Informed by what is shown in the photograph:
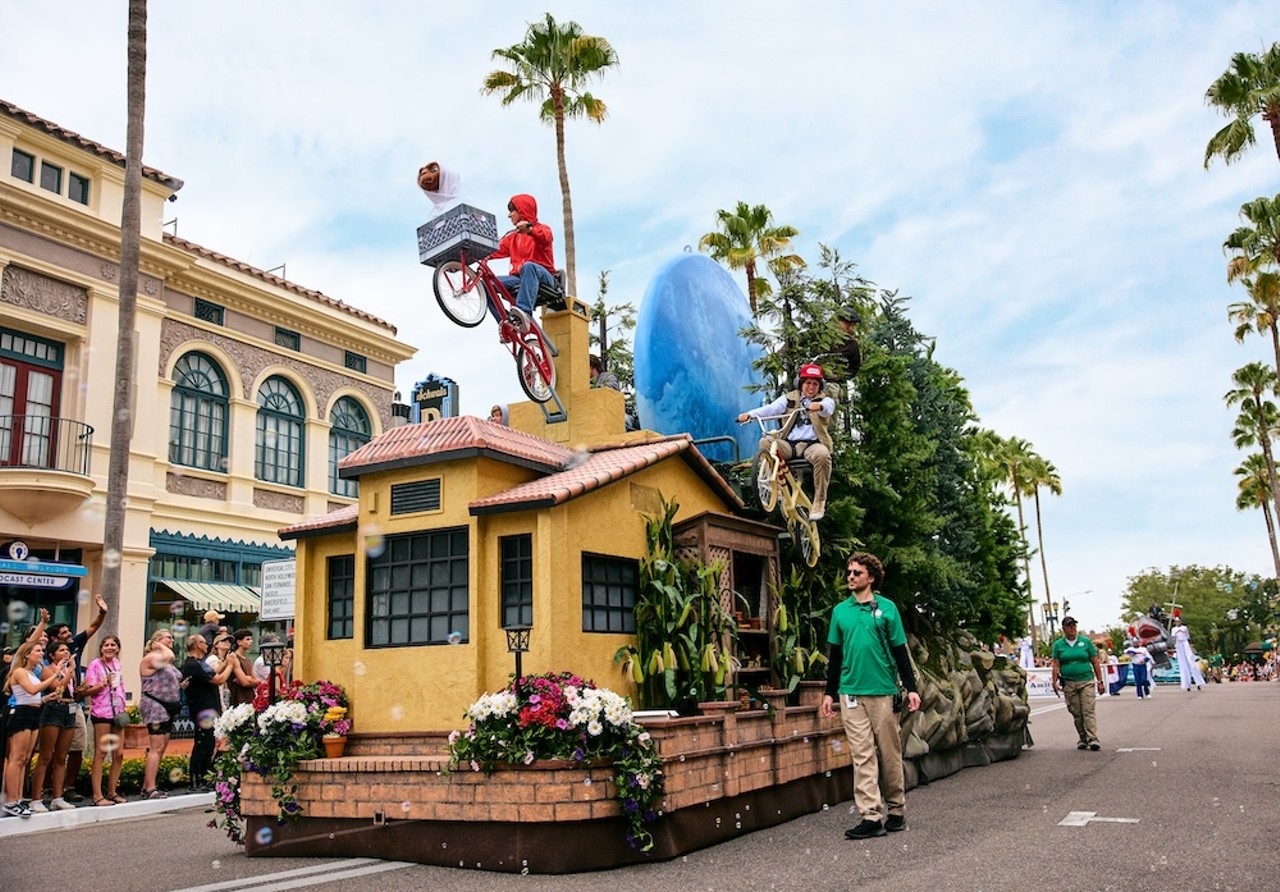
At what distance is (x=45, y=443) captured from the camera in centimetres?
2094

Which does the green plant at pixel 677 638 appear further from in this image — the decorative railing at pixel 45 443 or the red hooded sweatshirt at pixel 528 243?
the decorative railing at pixel 45 443

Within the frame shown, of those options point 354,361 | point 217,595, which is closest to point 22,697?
point 217,595

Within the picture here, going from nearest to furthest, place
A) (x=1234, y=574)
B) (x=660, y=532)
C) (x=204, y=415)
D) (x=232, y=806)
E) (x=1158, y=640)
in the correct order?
(x=232, y=806) → (x=660, y=532) → (x=204, y=415) → (x=1158, y=640) → (x=1234, y=574)

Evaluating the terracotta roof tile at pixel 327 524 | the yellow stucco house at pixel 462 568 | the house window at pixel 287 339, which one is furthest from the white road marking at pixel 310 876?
the house window at pixel 287 339

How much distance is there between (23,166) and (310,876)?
61.7ft

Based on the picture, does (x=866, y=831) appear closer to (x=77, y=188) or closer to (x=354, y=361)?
(x=77, y=188)

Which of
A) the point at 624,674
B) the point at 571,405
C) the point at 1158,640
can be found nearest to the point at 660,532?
the point at 624,674

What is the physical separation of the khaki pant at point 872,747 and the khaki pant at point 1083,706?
7339 millimetres

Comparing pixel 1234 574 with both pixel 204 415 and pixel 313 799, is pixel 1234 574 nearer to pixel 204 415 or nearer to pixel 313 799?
pixel 204 415

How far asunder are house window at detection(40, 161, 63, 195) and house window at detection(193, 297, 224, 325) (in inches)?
158

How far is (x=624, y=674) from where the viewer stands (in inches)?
384

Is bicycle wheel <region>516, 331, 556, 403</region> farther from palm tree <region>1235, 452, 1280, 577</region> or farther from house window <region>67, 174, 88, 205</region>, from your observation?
palm tree <region>1235, 452, 1280, 577</region>

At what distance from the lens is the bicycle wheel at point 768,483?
37.5 feet

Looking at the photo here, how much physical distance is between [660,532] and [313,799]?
4040 mm
